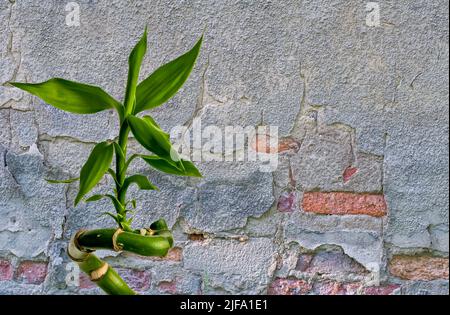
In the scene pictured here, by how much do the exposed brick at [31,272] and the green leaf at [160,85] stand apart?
78cm

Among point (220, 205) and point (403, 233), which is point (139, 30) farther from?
point (403, 233)

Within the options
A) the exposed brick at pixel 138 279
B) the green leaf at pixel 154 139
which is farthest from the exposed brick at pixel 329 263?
the green leaf at pixel 154 139

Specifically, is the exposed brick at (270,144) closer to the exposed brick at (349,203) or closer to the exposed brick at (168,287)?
the exposed brick at (349,203)

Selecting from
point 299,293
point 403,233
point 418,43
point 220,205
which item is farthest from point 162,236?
point 418,43

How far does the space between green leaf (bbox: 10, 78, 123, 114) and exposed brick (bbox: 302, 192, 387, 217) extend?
0.77 metres

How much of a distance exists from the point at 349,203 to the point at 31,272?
872 mm

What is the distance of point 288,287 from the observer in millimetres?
1793

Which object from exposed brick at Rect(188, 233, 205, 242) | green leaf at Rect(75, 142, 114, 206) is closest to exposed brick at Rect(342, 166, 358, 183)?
exposed brick at Rect(188, 233, 205, 242)

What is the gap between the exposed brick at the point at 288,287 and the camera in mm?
1788

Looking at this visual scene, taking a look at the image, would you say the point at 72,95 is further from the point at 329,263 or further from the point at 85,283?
the point at 329,263

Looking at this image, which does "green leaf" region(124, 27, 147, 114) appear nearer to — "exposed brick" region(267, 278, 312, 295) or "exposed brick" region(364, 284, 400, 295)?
"exposed brick" region(267, 278, 312, 295)

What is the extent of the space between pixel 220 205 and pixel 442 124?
626 mm

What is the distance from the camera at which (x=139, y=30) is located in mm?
1770

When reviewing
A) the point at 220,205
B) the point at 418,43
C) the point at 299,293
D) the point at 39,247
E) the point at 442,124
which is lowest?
the point at 299,293
